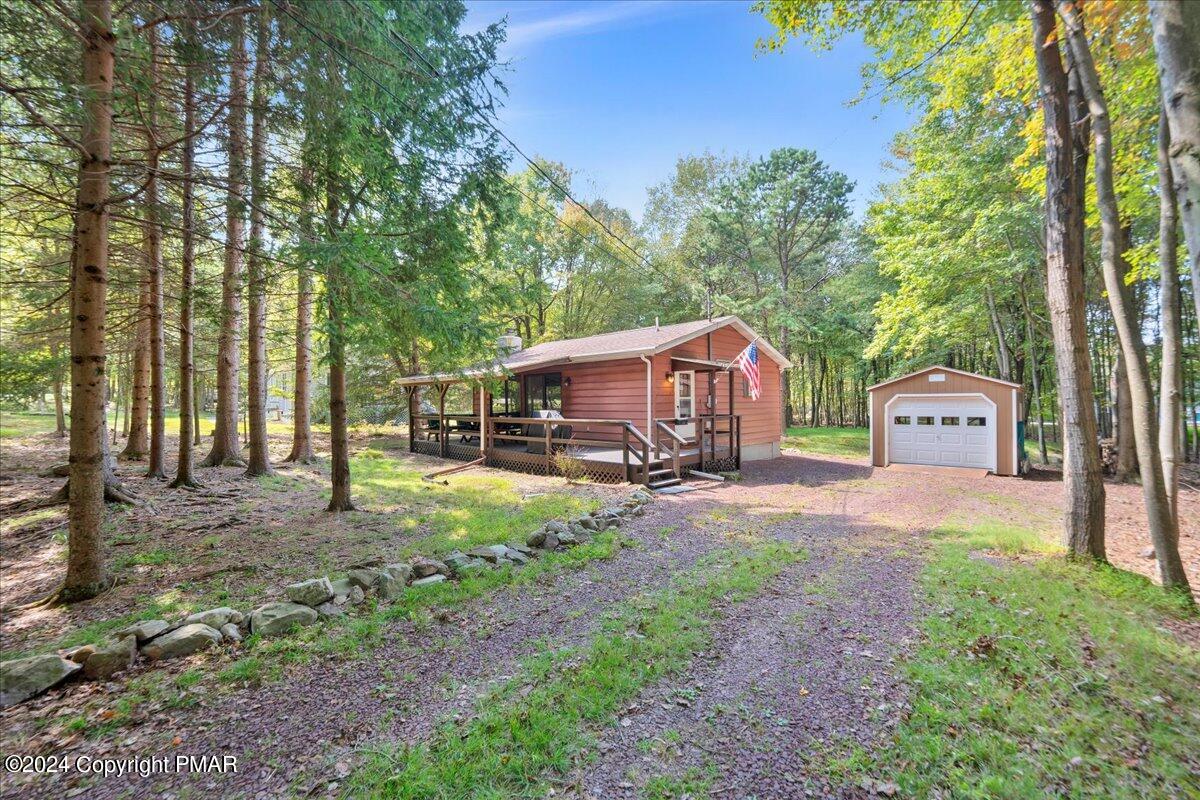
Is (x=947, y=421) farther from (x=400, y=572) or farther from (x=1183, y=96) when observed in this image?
(x=400, y=572)

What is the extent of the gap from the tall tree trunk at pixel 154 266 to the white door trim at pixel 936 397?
14.4 metres

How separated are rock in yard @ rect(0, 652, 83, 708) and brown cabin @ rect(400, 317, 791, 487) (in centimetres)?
566

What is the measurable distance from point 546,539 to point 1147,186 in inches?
397

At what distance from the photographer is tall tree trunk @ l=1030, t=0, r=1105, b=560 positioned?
4.64 m

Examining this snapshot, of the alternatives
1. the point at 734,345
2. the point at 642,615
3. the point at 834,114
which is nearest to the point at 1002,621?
the point at 642,615

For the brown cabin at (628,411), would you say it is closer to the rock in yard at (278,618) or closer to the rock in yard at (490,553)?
the rock in yard at (490,553)

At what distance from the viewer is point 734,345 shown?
13852 mm

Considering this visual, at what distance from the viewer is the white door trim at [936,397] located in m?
10.9

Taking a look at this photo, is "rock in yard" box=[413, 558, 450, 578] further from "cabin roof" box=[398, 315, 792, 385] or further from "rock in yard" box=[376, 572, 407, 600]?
"cabin roof" box=[398, 315, 792, 385]

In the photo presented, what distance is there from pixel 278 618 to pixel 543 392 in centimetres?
1127

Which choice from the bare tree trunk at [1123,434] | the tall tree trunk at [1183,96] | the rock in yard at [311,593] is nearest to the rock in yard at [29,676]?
the rock in yard at [311,593]

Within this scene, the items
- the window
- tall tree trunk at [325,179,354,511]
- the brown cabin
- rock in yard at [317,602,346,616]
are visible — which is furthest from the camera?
the window

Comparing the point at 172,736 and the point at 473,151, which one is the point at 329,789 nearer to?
the point at 172,736

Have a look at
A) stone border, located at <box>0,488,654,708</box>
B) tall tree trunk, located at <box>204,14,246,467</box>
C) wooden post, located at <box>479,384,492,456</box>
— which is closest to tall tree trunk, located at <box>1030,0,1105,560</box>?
stone border, located at <box>0,488,654,708</box>
